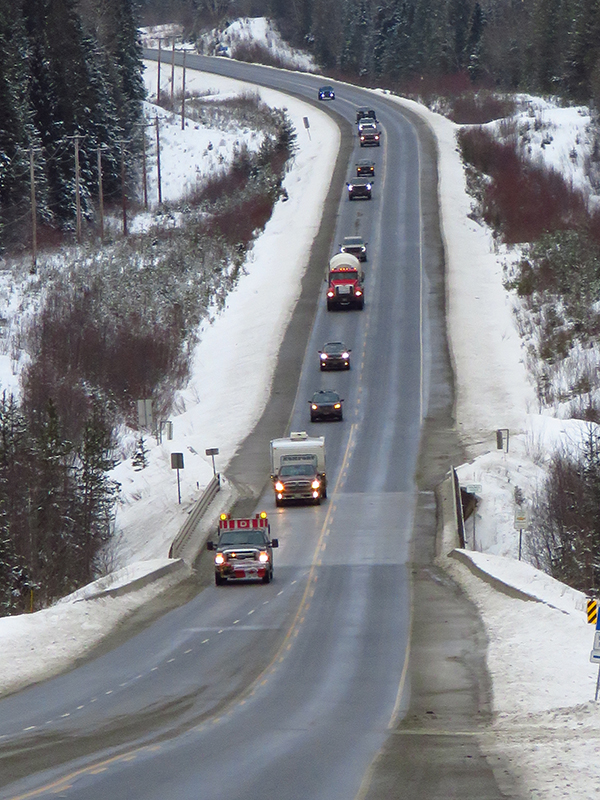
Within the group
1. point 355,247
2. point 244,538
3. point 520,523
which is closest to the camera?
point 244,538

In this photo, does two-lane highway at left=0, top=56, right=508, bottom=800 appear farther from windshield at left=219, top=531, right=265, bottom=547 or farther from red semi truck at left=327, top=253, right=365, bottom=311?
red semi truck at left=327, top=253, right=365, bottom=311

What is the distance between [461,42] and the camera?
543ft

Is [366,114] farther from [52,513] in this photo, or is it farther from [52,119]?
[52,513]

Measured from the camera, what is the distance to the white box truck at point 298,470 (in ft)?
142

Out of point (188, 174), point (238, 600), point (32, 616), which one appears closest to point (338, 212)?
point (188, 174)

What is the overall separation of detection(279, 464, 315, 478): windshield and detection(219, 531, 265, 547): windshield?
35.1 feet

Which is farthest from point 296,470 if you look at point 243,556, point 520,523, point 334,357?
point 334,357

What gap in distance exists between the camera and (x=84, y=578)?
44062mm

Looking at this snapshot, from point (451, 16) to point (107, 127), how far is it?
248 feet

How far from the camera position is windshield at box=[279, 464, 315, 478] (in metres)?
43.7

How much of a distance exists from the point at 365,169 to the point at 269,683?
84066mm

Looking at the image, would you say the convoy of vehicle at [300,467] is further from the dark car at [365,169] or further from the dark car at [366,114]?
the dark car at [366,114]

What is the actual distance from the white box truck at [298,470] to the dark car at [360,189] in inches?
2092

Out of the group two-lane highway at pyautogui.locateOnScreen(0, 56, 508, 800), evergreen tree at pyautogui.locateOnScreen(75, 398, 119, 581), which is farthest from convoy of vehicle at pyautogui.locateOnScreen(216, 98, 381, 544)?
evergreen tree at pyautogui.locateOnScreen(75, 398, 119, 581)
